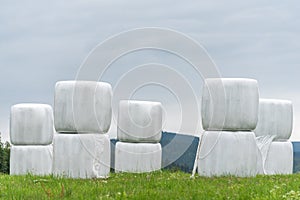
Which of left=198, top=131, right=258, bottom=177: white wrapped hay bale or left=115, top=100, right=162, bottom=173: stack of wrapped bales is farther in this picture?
left=115, top=100, right=162, bottom=173: stack of wrapped bales

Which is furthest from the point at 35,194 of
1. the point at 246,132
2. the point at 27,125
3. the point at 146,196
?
the point at 27,125

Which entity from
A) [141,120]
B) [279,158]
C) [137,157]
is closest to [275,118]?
[279,158]

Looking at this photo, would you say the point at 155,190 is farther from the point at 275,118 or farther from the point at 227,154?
the point at 275,118

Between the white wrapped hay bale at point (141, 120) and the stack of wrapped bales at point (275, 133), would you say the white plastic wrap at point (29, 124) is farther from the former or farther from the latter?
the stack of wrapped bales at point (275, 133)

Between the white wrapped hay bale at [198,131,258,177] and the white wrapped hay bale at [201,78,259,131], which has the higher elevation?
the white wrapped hay bale at [201,78,259,131]

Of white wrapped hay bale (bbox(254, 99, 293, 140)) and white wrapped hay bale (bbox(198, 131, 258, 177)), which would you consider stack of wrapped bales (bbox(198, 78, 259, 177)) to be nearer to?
white wrapped hay bale (bbox(198, 131, 258, 177))

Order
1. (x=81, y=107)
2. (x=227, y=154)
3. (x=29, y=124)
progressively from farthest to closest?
1. (x=29, y=124)
2. (x=227, y=154)
3. (x=81, y=107)

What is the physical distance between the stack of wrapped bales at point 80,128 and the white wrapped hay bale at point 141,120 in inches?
221

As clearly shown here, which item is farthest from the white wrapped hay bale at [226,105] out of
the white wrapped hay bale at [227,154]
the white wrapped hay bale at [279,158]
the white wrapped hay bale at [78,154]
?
the white wrapped hay bale at [279,158]

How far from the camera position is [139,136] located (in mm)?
19281

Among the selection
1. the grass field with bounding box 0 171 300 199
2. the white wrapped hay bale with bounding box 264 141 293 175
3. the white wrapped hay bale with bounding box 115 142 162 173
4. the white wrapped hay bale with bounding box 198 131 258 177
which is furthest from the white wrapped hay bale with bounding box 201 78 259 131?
the white wrapped hay bale with bounding box 115 142 162 173

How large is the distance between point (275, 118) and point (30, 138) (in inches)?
301

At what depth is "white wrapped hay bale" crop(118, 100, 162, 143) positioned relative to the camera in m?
19.1

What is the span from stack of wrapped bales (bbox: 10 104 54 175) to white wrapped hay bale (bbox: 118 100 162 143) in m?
2.49
